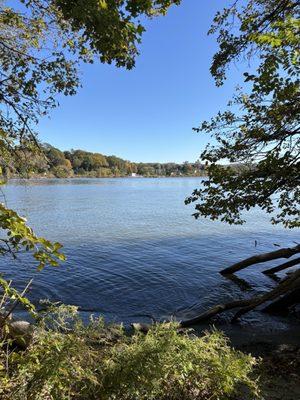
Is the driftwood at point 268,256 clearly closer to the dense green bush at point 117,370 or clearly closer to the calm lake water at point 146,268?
the calm lake water at point 146,268

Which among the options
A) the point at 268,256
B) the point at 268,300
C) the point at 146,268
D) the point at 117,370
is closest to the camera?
the point at 117,370

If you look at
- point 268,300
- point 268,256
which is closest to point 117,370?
point 268,300

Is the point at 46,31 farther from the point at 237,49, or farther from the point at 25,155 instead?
the point at 237,49

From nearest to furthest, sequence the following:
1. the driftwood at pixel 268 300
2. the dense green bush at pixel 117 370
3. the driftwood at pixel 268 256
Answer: the dense green bush at pixel 117 370
the driftwood at pixel 268 300
the driftwood at pixel 268 256

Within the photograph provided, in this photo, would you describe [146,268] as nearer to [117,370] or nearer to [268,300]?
[268,300]

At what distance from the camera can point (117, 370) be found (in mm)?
4023

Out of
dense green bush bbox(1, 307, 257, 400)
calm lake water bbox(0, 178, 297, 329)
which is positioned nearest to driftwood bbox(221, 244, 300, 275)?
calm lake water bbox(0, 178, 297, 329)

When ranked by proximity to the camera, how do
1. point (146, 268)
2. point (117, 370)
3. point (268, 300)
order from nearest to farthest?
1. point (117, 370)
2. point (268, 300)
3. point (146, 268)

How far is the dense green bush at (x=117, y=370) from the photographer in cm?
381

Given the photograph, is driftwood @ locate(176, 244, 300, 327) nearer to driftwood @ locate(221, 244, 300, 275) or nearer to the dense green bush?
driftwood @ locate(221, 244, 300, 275)

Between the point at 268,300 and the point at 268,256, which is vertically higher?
the point at 268,256

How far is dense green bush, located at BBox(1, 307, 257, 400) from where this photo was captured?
3.81 meters

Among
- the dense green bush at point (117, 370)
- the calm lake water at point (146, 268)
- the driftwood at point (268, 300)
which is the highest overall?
the dense green bush at point (117, 370)

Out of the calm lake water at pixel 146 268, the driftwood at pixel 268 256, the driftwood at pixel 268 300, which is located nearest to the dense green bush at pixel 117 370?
the calm lake water at pixel 146 268
